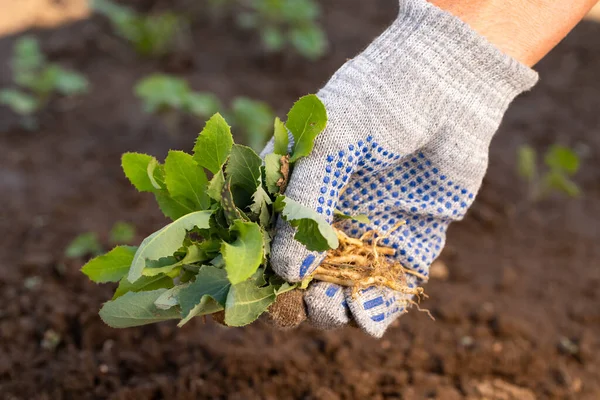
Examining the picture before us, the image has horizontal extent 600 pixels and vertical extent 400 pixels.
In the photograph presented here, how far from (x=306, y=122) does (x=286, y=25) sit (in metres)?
3.67

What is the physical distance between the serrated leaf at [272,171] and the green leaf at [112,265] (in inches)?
15.5

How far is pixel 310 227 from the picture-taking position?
1.42 metres

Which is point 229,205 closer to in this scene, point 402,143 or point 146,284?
point 146,284

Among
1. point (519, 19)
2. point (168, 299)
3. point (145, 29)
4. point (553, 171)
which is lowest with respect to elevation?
point (145, 29)

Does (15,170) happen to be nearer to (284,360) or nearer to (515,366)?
(284,360)

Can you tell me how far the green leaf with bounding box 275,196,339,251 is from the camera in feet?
4.58

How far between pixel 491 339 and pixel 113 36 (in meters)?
3.61

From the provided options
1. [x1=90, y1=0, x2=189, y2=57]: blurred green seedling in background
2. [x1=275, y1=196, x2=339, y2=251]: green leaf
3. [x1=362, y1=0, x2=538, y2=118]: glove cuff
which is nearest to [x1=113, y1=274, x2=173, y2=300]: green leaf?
[x1=275, y1=196, x2=339, y2=251]: green leaf

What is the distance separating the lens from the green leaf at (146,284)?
1.59 m

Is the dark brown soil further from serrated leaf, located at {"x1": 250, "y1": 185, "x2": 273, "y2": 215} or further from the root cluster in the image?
serrated leaf, located at {"x1": 250, "y1": 185, "x2": 273, "y2": 215}

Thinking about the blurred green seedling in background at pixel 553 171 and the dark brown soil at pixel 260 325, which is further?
the blurred green seedling in background at pixel 553 171

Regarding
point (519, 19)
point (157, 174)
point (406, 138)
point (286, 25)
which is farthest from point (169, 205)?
point (286, 25)

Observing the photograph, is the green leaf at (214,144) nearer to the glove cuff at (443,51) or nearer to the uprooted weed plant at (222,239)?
the uprooted weed plant at (222,239)

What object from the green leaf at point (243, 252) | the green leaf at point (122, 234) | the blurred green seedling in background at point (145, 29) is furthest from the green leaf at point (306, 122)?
the blurred green seedling in background at point (145, 29)
